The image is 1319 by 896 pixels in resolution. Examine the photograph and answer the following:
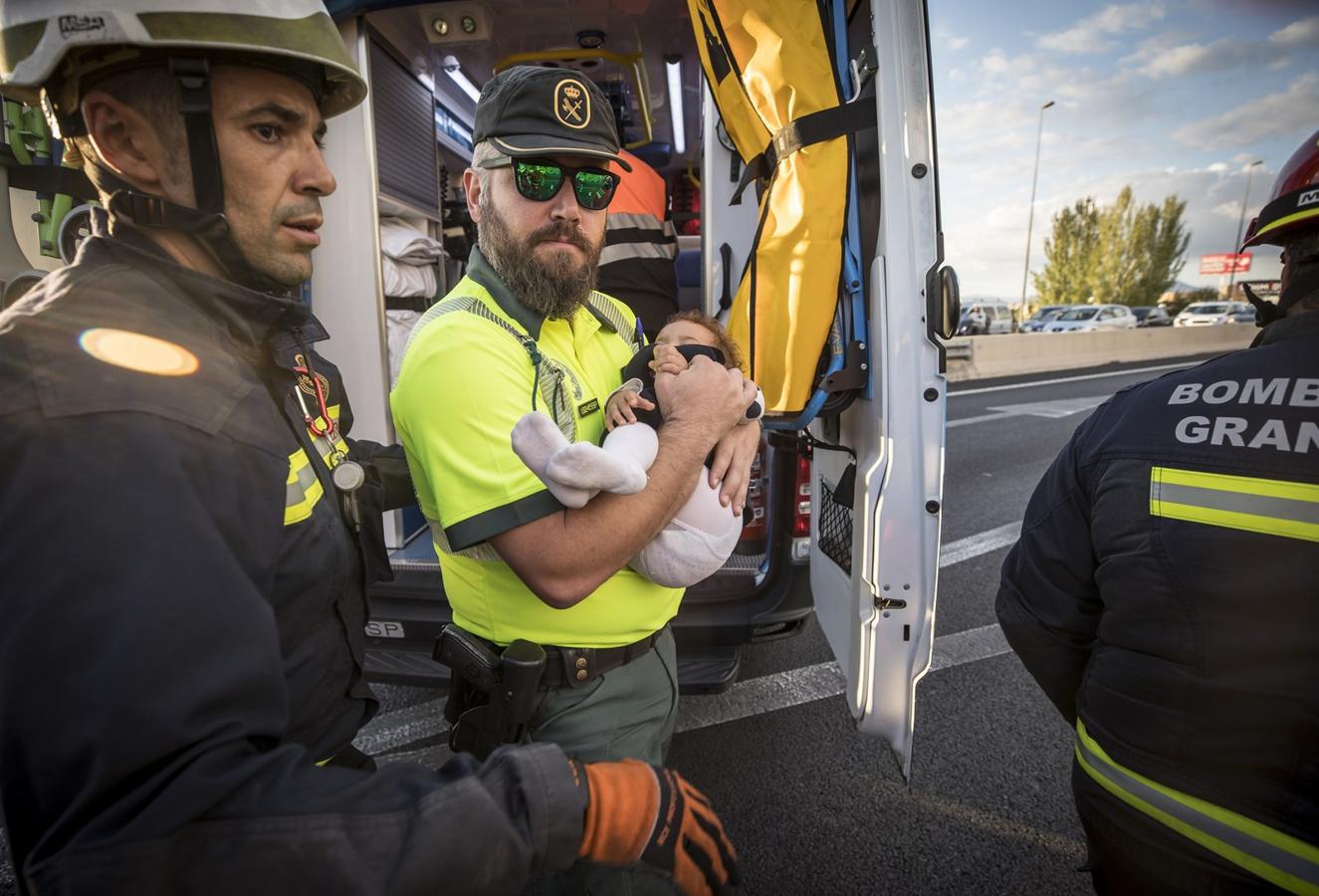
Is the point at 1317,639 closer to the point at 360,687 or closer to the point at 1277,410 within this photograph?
the point at 1277,410

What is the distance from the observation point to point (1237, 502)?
1150 millimetres

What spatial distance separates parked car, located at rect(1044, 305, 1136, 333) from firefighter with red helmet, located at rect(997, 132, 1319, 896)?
30464mm

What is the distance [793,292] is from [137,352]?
1.73 m

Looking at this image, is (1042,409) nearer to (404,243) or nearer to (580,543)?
(404,243)

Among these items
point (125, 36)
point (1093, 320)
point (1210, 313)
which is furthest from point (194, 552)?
point (1210, 313)

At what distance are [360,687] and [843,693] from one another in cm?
241

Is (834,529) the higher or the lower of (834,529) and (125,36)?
the lower

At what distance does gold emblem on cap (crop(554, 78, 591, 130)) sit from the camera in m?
1.54

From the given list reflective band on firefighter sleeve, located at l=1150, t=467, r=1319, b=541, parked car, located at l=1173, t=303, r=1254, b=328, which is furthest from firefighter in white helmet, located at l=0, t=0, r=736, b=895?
parked car, located at l=1173, t=303, r=1254, b=328

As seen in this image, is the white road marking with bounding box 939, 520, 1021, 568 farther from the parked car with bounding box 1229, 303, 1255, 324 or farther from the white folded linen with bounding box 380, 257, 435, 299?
the parked car with bounding box 1229, 303, 1255, 324

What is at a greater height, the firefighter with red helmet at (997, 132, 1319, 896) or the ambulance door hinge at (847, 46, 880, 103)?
the ambulance door hinge at (847, 46, 880, 103)

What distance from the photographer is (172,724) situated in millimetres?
625

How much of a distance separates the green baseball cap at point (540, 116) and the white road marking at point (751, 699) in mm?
2270

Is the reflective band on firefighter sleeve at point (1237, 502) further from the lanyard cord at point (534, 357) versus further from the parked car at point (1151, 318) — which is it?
the parked car at point (1151, 318)
